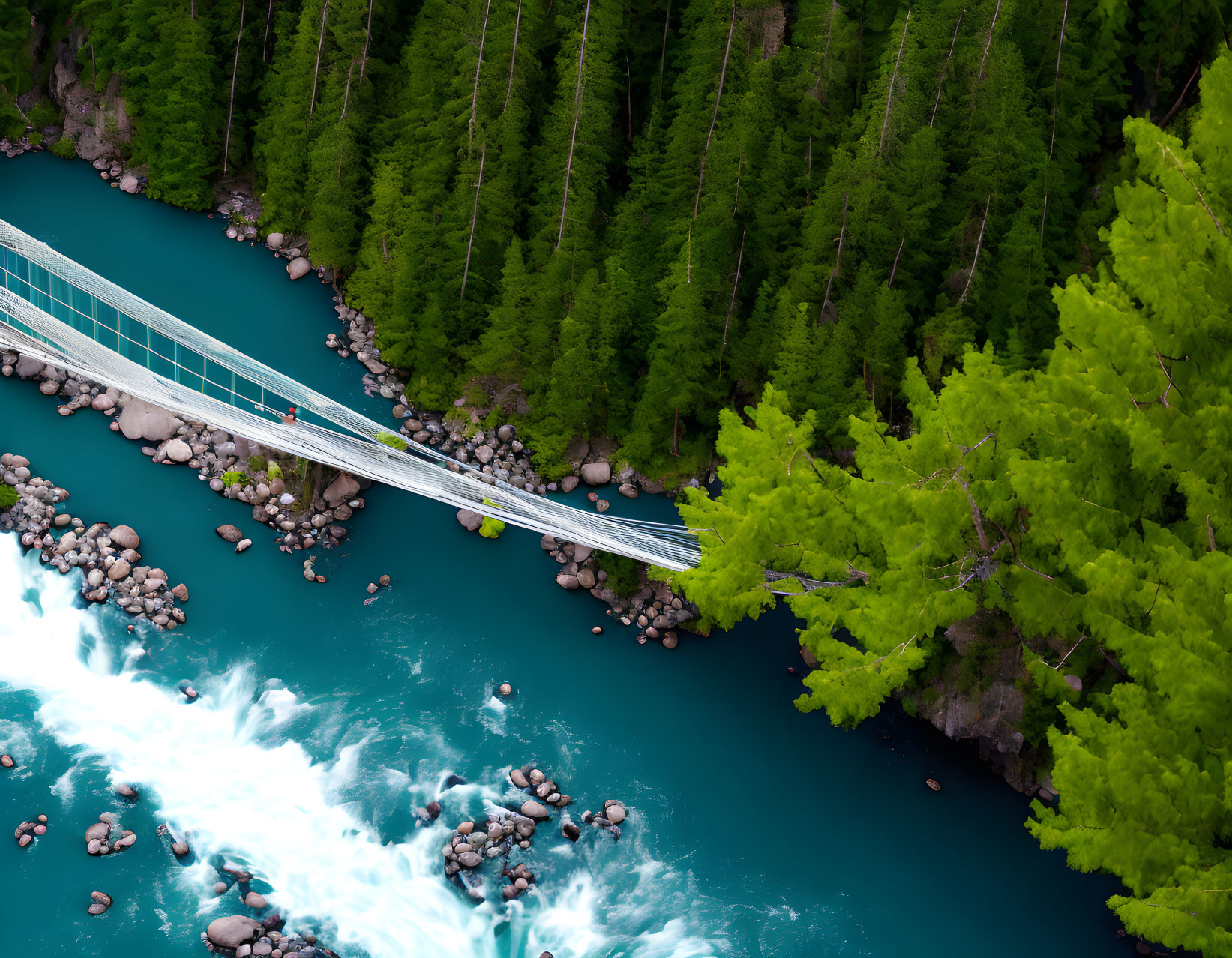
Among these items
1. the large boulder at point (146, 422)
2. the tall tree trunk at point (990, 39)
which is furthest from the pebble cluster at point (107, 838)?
the tall tree trunk at point (990, 39)

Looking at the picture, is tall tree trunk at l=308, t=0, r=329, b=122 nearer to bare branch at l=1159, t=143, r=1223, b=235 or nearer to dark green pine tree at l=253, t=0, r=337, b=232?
dark green pine tree at l=253, t=0, r=337, b=232

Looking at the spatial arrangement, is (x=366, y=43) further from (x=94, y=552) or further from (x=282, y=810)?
(x=282, y=810)

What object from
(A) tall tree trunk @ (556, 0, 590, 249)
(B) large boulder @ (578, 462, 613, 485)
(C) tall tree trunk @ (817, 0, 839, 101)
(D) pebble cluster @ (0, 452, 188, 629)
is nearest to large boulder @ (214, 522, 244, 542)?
(D) pebble cluster @ (0, 452, 188, 629)

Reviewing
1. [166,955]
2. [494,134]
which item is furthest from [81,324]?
[166,955]

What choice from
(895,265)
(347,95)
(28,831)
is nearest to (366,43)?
(347,95)

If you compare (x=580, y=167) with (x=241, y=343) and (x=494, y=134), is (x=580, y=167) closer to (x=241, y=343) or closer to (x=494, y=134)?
(x=494, y=134)

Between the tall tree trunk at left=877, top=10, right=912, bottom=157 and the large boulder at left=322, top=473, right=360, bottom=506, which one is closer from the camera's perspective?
Answer: the tall tree trunk at left=877, top=10, right=912, bottom=157

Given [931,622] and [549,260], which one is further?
[549,260]
